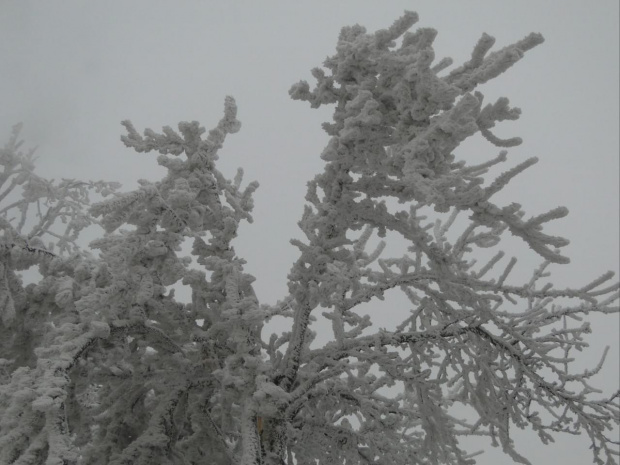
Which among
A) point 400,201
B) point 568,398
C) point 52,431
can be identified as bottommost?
point 52,431

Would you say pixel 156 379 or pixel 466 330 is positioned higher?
pixel 466 330

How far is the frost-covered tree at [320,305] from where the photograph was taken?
3.00m

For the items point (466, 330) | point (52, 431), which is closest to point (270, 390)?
point (52, 431)

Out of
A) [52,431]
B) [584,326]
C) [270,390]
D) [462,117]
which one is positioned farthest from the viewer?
[584,326]

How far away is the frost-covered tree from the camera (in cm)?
300

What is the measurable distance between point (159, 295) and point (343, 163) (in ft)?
6.07

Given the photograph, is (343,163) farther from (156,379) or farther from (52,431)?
(52,431)

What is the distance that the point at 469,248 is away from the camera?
471 cm

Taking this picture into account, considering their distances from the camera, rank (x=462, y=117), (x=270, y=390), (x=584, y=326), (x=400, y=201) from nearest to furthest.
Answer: (x=462, y=117), (x=270, y=390), (x=400, y=201), (x=584, y=326)

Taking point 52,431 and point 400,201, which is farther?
point 400,201

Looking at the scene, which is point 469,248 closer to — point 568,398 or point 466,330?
point 466,330

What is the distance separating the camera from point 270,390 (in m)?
2.92

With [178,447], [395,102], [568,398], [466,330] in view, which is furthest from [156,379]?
[568,398]

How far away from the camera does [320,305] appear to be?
12.4 ft
